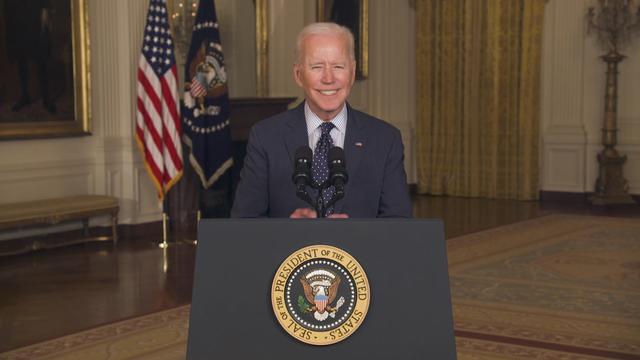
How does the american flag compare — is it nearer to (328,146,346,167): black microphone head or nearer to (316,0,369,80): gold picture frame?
(316,0,369,80): gold picture frame

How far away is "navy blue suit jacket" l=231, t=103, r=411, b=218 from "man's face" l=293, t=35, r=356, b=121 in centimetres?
18

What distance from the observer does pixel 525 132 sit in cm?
1378

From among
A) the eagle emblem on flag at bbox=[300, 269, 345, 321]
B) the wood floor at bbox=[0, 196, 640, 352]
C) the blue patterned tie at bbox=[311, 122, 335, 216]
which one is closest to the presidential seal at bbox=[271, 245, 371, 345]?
the eagle emblem on flag at bbox=[300, 269, 345, 321]

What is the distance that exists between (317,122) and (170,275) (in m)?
5.18

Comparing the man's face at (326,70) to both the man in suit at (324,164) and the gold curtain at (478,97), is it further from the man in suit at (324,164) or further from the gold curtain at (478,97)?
the gold curtain at (478,97)

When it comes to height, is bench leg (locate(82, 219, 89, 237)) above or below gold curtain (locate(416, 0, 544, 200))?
below

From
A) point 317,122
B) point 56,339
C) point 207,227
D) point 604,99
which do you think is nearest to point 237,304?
point 207,227

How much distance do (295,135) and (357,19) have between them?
35.5 feet

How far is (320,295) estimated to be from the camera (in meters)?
2.40

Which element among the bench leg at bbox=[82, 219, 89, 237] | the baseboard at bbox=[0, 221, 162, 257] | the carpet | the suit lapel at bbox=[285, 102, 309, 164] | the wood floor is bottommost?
the carpet

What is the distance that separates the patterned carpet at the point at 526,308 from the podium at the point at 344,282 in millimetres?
3407

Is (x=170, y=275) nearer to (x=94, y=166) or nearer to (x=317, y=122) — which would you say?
(x=94, y=166)

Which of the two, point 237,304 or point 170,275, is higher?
point 237,304

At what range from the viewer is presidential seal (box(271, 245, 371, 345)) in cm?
239
